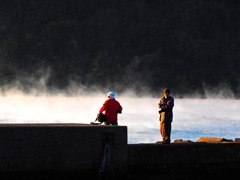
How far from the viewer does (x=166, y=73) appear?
558ft

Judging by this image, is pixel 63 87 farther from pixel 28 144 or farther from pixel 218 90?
pixel 28 144

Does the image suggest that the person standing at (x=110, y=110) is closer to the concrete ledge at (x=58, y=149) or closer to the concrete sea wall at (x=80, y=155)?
the concrete sea wall at (x=80, y=155)

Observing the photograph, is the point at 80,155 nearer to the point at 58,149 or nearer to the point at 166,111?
the point at 58,149

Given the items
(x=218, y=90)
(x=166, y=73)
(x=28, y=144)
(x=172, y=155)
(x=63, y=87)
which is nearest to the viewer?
(x=28, y=144)

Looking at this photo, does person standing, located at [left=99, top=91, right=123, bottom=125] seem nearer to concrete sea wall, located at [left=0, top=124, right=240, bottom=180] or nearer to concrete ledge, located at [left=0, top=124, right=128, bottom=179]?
concrete sea wall, located at [left=0, top=124, right=240, bottom=180]

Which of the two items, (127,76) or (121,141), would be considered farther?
(127,76)

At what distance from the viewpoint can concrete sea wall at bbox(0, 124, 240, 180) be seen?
441 inches

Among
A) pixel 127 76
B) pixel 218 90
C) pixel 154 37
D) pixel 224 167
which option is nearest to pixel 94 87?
pixel 127 76

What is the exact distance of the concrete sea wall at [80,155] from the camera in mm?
11203

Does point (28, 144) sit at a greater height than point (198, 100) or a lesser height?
lesser

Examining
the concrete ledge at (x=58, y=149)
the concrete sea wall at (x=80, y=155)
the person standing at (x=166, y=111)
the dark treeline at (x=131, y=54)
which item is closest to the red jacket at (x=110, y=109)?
the person standing at (x=166, y=111)

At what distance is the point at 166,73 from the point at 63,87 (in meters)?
40.8

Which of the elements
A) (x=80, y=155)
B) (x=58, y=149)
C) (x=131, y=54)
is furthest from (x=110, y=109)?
(x=131, y=54)

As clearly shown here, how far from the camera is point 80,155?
38.0ft
